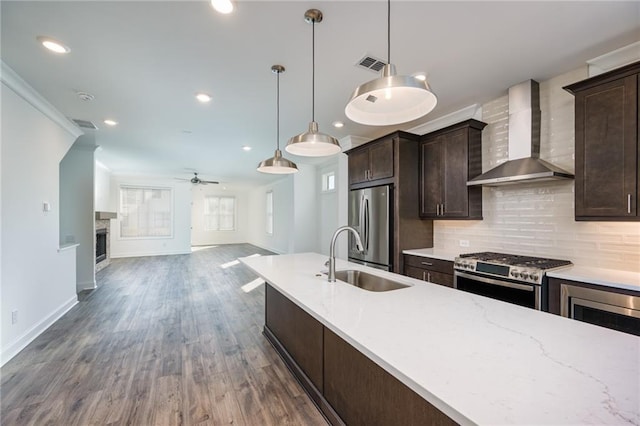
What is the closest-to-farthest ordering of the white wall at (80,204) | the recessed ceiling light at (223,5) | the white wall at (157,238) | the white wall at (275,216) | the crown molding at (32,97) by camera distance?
the recessed ceiling light at (223,5), the crown molding at (32,97), the white wall at (80,204), the white wall at (275,216), the white wall at (157,238)

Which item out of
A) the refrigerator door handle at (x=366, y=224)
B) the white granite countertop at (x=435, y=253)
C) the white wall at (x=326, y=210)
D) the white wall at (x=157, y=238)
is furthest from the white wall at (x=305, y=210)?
the white wall at (x=157, y=238)

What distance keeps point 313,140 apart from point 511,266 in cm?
203

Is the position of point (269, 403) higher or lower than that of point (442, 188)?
lower

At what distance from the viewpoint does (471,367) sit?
89 cm

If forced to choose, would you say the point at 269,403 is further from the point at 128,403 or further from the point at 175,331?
the point at 175,331

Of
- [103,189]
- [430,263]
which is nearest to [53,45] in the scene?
[430,263]

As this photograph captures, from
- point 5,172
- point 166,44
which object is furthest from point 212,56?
point 5,172

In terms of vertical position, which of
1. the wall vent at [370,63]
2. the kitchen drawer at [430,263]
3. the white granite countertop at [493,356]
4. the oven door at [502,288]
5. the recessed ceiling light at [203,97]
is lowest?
Result: the oven door at [502,288]

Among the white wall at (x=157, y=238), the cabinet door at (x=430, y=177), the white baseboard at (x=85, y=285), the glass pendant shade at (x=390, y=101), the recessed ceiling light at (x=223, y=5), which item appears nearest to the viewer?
the glass pendant shade at (x=390, y=101)

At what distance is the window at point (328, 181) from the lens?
7.14 m

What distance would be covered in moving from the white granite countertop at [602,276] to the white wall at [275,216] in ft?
19.8

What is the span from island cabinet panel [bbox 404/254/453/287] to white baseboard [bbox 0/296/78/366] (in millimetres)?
4133

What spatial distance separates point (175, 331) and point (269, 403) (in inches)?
71.3

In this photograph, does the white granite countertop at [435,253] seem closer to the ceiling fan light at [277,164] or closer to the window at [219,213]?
the ceiling fan light at [277,164]
